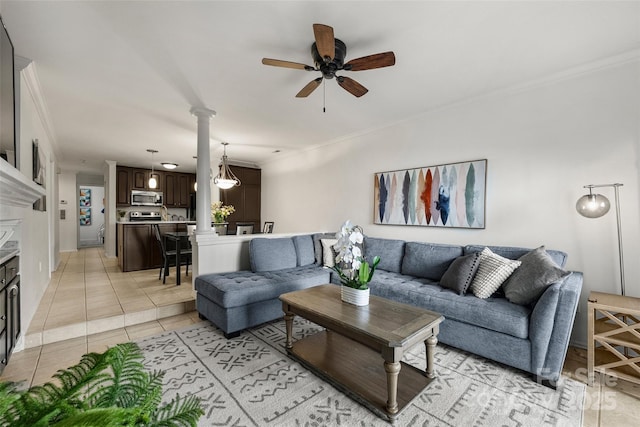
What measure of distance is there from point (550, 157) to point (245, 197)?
5.81 m

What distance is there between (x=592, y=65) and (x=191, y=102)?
Result: 407 cm

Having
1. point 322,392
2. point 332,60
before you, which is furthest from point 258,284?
point 332,60

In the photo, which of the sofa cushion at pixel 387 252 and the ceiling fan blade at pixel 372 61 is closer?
the ceiling fan blade at pixel 372 61

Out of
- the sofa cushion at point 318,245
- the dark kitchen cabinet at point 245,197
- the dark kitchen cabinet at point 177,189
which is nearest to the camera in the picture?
the sofa cushion at point 318,245

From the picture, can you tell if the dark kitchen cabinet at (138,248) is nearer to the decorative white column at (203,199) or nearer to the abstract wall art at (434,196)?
the decorative white column at (203,199)

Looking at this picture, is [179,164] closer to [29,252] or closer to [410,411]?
[29,252]

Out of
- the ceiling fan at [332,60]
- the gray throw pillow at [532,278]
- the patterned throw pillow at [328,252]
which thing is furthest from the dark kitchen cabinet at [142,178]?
the gray throw pillow at [532,278]

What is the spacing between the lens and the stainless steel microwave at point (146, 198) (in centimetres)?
725

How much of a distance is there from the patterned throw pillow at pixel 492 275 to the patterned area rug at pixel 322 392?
568 millimetres

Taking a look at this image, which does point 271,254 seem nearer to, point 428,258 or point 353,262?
point 353,262

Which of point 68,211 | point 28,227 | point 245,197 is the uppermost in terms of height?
point 245,197

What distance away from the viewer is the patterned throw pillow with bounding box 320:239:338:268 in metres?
3.86

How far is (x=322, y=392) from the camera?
1.87 metres

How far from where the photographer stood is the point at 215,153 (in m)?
5.73
